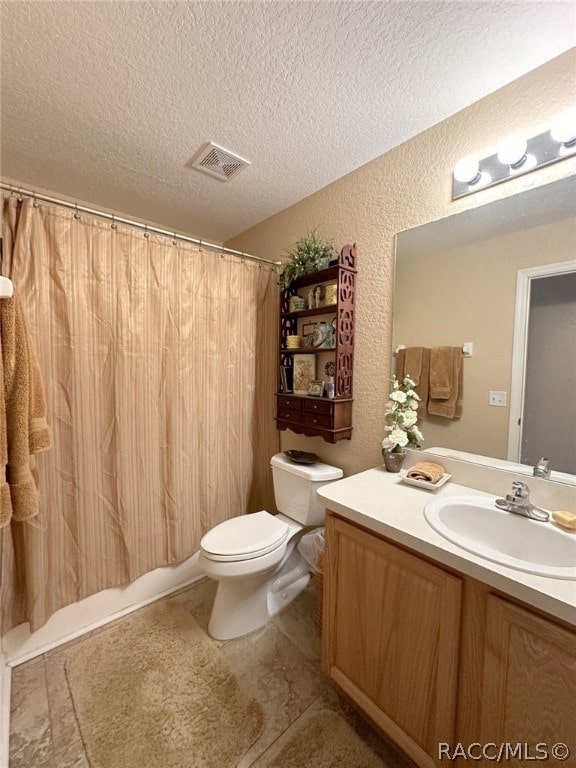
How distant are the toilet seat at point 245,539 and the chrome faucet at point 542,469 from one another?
1.06 metres

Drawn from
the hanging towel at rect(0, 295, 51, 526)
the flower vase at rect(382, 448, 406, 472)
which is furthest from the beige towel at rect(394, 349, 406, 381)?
the hanging towel at rect(0, 295, 51, 526)

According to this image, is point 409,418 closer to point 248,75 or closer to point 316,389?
point 316,389

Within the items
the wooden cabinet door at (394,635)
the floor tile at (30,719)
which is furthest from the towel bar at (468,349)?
the floor tile at (30,719)

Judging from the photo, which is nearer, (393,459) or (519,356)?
(519,356)

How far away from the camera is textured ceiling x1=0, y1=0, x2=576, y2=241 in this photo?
871 millimetres

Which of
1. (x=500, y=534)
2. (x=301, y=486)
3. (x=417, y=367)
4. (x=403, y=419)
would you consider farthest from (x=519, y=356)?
(x=301, y=486)

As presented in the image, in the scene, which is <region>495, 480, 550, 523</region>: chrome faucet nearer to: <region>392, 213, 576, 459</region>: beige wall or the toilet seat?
<region>392, 213, 576, 459</region>: beige wall

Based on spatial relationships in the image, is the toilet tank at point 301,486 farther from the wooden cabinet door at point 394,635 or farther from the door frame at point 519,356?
the door frame at point 519,356

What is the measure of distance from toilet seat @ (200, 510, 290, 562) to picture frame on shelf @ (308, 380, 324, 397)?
0.71 meters

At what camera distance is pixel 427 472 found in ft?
3.90

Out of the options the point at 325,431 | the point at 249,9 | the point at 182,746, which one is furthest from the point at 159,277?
the point at 182,746

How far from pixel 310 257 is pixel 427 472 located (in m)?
1.21

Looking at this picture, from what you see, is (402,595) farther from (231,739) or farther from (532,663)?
(231,739)

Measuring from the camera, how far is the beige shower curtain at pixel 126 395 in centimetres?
127
